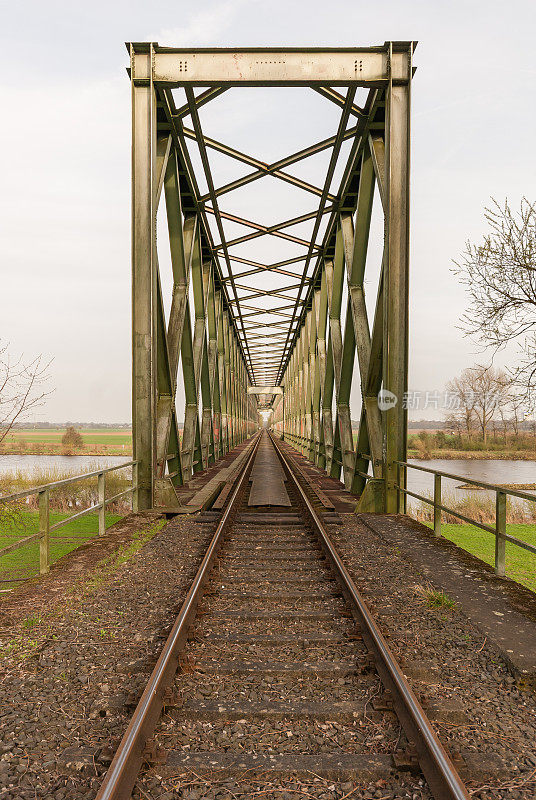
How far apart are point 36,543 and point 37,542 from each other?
25cm

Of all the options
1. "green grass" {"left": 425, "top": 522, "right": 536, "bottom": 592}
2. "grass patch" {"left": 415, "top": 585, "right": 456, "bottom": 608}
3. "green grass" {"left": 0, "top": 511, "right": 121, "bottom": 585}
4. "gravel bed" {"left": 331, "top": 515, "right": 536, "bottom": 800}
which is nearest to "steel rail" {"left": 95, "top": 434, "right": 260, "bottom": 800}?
"gravel bed" {"left": 331, "top": 515, "right": 536, "bottom": 800}

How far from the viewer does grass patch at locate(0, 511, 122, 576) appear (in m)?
7.93

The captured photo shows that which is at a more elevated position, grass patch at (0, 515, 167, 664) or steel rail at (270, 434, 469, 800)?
steel rail at (270, 434, 469, 800)

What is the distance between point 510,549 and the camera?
10703 mm

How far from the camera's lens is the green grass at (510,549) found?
8185 millimetres

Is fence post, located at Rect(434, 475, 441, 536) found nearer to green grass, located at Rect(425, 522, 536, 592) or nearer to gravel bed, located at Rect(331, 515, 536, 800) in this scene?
gravel bed, located at Rect(331, 515, 536, 800)

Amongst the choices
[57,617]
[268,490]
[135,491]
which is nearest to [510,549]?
[268,490]

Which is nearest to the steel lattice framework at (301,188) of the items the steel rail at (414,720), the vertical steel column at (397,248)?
the vertical steel column at (397,248)

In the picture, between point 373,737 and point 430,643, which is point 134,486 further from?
point 373,737

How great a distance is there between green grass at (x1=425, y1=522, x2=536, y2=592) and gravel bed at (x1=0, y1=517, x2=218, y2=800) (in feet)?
19.2

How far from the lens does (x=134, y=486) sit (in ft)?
26.0

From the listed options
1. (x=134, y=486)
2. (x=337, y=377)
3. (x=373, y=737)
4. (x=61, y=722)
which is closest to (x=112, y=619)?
(x=61, y=722)

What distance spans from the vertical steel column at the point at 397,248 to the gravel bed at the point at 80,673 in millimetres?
4238

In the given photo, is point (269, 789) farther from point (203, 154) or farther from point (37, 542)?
point (203, 154)
